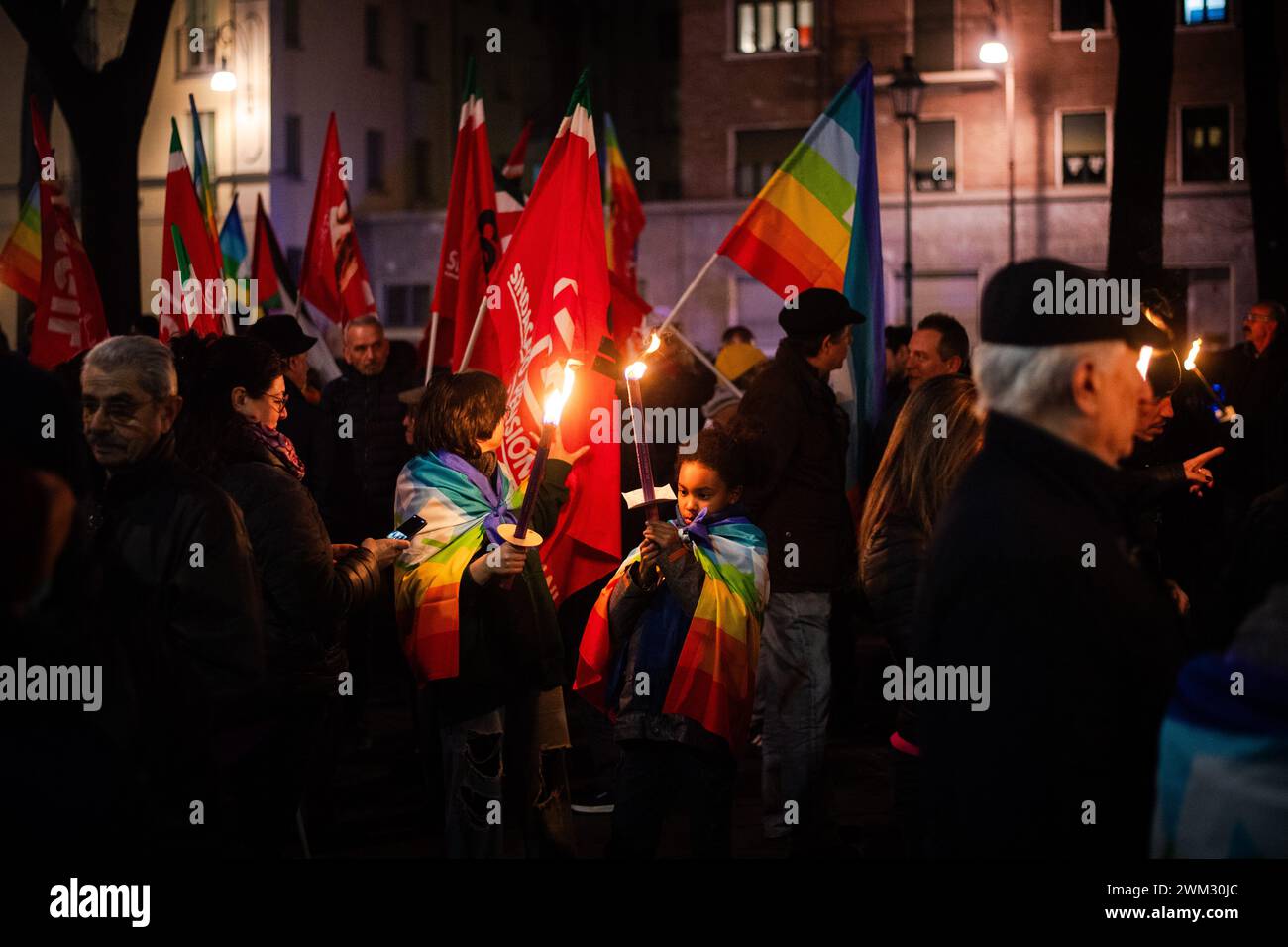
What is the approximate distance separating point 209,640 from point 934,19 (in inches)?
1374

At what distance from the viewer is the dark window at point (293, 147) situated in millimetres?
42062

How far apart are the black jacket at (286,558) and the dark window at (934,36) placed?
109 feet

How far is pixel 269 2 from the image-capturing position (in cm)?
4094

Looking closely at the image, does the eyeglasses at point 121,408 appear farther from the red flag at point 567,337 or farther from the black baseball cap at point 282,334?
the black baseball cap at point 282,334

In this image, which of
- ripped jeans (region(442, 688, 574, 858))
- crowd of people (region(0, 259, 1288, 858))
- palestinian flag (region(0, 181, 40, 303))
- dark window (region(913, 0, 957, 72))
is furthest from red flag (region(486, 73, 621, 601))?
dark window (region(913, 0, 957, 72))

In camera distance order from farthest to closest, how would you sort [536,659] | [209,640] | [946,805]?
1. [536,659]
2. [209,640]
3. [946,805]

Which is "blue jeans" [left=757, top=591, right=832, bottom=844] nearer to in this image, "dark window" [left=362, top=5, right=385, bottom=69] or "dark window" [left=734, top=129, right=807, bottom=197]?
"dark window" [left=734, top=129, right=807, bottom=197]

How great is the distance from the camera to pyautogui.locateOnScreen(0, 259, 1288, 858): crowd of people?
8.98 ft

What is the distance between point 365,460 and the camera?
8.98 metres

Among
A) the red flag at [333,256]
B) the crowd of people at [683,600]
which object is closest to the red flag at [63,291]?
the crowd of people at [683,600]

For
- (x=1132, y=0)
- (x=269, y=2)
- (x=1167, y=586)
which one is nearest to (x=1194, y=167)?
(x=269, y=2)

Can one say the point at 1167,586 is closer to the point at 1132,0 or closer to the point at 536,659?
the point at 536,659

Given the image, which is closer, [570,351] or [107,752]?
[107,752]
